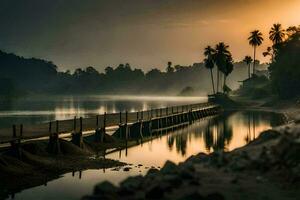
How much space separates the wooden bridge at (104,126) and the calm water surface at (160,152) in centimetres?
261

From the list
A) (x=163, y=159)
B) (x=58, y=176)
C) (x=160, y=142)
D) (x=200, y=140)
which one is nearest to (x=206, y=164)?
(x=58, y=176)

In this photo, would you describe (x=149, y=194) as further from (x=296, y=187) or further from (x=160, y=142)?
(x=160, y=142)

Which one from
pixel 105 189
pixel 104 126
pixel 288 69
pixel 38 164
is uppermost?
pixel 288 69

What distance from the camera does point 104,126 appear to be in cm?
4653

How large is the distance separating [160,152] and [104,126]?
5887 mm

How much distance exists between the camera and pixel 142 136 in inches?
2197

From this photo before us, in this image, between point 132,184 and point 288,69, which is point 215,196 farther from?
point 288,69

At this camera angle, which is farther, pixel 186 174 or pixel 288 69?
pixel 288 69

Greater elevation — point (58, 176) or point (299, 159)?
point (299, 159)

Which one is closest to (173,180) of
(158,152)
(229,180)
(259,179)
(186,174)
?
(186,174)

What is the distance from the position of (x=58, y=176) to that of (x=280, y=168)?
14995 mm

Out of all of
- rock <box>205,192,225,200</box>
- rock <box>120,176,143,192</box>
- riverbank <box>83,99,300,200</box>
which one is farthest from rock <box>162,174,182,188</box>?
rock <box>205,192,225,200</box>

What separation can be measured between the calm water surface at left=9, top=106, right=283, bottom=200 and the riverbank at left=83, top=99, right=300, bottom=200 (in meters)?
7.34

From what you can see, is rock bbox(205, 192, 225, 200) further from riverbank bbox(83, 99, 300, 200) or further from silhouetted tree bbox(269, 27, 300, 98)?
silhouetted tree bbox(269, 27, 300, 98)
